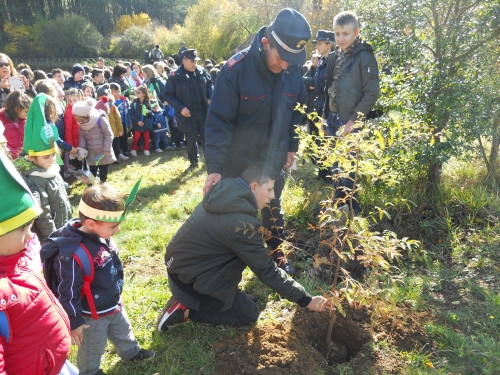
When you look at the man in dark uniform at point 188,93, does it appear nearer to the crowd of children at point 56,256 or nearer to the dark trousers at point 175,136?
the dark trousers at point 175,136

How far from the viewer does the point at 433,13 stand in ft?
13.8

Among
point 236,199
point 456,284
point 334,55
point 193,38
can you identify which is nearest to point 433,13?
point 334,55

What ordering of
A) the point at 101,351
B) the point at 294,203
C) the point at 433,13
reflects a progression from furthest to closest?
the point at 294,203
the point at 433,13
the point at 101,351

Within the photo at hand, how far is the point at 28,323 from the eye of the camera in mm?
1634

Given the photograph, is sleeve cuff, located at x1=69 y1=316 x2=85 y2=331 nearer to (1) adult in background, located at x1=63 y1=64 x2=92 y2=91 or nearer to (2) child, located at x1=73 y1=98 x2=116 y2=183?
(2) child, located at x1=73 y1=98 x2=116 y2=183

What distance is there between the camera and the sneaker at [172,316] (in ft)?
10.2

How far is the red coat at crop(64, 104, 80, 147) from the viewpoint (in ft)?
20.6

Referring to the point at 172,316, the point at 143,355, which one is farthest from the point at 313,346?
the point at 143,355

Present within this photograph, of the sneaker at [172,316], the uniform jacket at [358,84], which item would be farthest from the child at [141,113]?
the sneaker at [172,316]

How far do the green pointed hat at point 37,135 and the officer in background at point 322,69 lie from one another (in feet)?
12.3

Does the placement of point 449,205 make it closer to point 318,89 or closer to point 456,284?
point 456,284

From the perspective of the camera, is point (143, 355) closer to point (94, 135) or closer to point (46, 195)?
point (46, 195)

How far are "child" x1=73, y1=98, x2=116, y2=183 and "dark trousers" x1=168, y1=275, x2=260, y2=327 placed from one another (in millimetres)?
3691

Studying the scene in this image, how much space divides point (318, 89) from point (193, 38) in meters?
30.4
